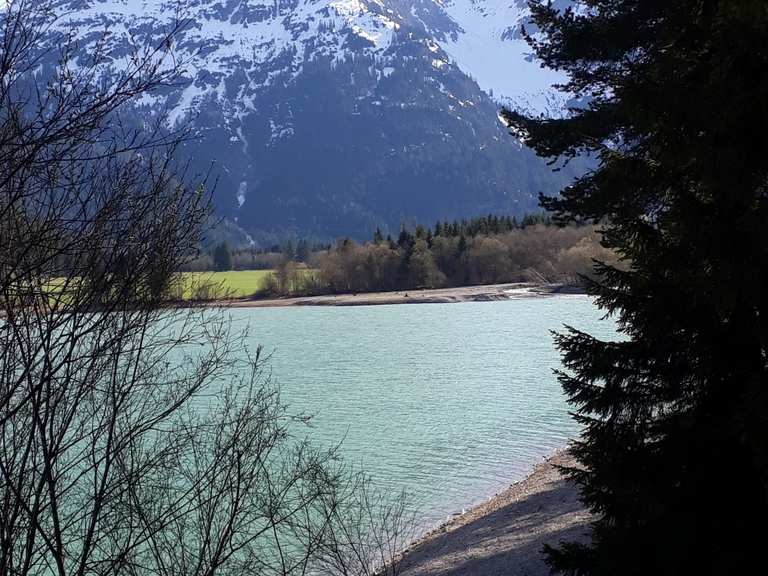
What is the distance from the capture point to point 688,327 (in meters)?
5.76

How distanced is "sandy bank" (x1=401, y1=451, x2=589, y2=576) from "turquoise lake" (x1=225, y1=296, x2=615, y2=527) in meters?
1.63

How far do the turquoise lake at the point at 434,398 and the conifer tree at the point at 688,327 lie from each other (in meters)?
5.33

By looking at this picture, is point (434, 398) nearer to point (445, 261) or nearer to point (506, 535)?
point (506, 535)

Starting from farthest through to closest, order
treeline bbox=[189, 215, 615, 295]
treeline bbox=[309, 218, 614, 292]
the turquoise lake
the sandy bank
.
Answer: treeline bbox=[309, 218, 614, 292], treeline bbox=[189, 215, 615, 295], the turquoise lake, the sandy bank

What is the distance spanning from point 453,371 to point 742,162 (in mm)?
31439

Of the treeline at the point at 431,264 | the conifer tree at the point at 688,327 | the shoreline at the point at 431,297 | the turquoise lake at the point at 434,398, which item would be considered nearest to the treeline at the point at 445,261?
the treeline at the point at 431,264

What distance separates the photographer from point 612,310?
20.9 feet

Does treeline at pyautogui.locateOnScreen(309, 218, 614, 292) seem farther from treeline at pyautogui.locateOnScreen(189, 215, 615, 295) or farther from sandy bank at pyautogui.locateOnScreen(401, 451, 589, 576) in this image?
sandy bank at pyautogui.locateOnScreen(401, 451, 589, 576)

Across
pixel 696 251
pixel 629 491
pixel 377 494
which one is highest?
pixel 696 251

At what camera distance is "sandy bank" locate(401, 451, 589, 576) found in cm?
1057

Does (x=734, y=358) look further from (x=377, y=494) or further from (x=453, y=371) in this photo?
(x=453, y=371)

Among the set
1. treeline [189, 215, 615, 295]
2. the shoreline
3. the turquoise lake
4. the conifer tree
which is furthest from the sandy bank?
treeline [189, 215, 615, 295]

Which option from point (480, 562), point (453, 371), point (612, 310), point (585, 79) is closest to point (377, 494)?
point (480, 562)

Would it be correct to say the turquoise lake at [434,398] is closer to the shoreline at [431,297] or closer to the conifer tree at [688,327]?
the conifer tree at [688,327]
